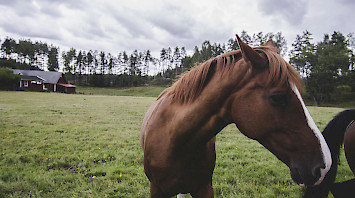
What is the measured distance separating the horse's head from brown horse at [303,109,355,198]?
1.38m

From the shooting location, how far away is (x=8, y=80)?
1453 inches

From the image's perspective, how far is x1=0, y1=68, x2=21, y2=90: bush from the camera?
1431 inches

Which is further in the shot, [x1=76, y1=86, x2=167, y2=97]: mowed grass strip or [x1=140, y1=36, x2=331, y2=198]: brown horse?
[x1=76, y1=86, x2=167, y2=97]: mowed grass strip

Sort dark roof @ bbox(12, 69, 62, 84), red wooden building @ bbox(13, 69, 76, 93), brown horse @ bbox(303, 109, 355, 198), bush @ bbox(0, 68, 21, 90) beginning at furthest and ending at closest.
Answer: dark roof @ bbox(12, 69, 62, 84)
red wooden building @ bbox(13, 69, 76, 93)
bush @ bbox(0, 68, 21, 90)
brown horse @ bbox(303, 109, 355, 198)

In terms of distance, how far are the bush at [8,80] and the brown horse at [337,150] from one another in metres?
49.4

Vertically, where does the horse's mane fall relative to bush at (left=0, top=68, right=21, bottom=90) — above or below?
below

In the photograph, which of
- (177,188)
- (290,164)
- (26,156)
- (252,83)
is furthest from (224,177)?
(26,156)

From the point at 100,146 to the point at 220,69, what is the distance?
18.2 feet

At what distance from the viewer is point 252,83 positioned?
1270 millimetres

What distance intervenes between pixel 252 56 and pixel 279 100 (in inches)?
13.4

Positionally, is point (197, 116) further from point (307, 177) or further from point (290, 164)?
point (307, 177)

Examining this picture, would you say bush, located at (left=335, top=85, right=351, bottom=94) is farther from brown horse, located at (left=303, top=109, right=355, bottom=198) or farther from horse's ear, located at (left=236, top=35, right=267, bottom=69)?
horse's ear, located at (left=236, top=35, right=267, bottom=69)

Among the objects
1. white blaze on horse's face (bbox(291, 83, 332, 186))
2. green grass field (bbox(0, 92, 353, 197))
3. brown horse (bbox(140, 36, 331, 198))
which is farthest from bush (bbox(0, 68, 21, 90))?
white blaze on horse's face (bbox(291, 83, 332, 186))

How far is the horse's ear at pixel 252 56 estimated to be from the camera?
1215 mm
